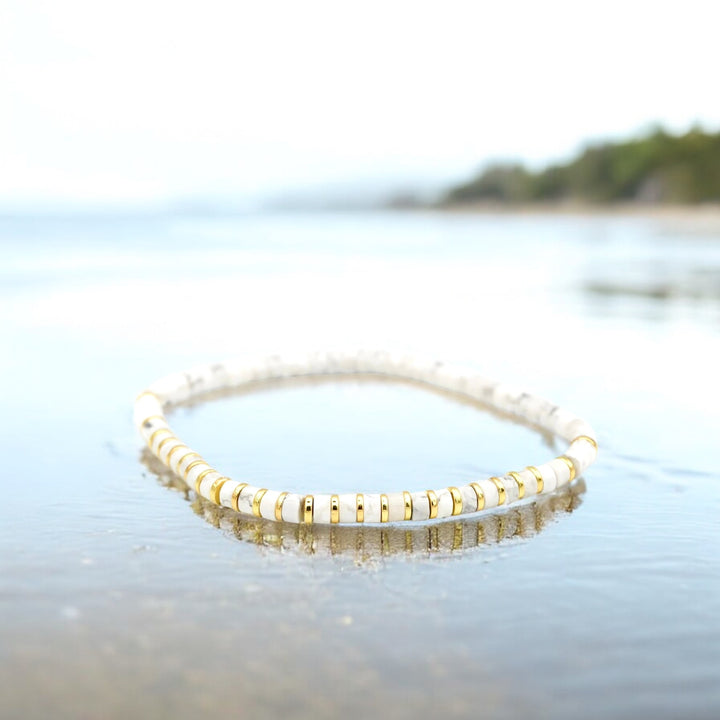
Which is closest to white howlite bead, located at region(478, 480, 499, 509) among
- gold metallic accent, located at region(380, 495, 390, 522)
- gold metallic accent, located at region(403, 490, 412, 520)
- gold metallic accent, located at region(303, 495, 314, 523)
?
gold metallic accent, located at region(403, 490, 412, 520)

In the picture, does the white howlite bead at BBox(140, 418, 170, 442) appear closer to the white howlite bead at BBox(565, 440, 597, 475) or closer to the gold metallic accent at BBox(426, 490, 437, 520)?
the gold metallic accent at BBox(426, 490, 437, 520)

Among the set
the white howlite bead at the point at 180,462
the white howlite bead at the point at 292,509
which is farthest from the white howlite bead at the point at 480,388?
the white howlite bead at the point at 292,509

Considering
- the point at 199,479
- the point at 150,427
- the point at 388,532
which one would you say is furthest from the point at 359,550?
the point at 150,427

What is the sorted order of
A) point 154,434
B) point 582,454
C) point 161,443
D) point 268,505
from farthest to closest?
point 154,434, point 161,443, point 582,454, point 268,505

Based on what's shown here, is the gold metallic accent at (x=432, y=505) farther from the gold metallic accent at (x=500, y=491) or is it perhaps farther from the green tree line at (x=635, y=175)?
the green tree line at (x=635, y=175)

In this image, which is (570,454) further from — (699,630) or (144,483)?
(144,483)

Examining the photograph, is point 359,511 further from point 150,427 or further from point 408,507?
point 150,427

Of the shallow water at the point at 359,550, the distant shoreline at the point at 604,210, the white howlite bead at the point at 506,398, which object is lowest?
the shallow water at the point at 359,550
